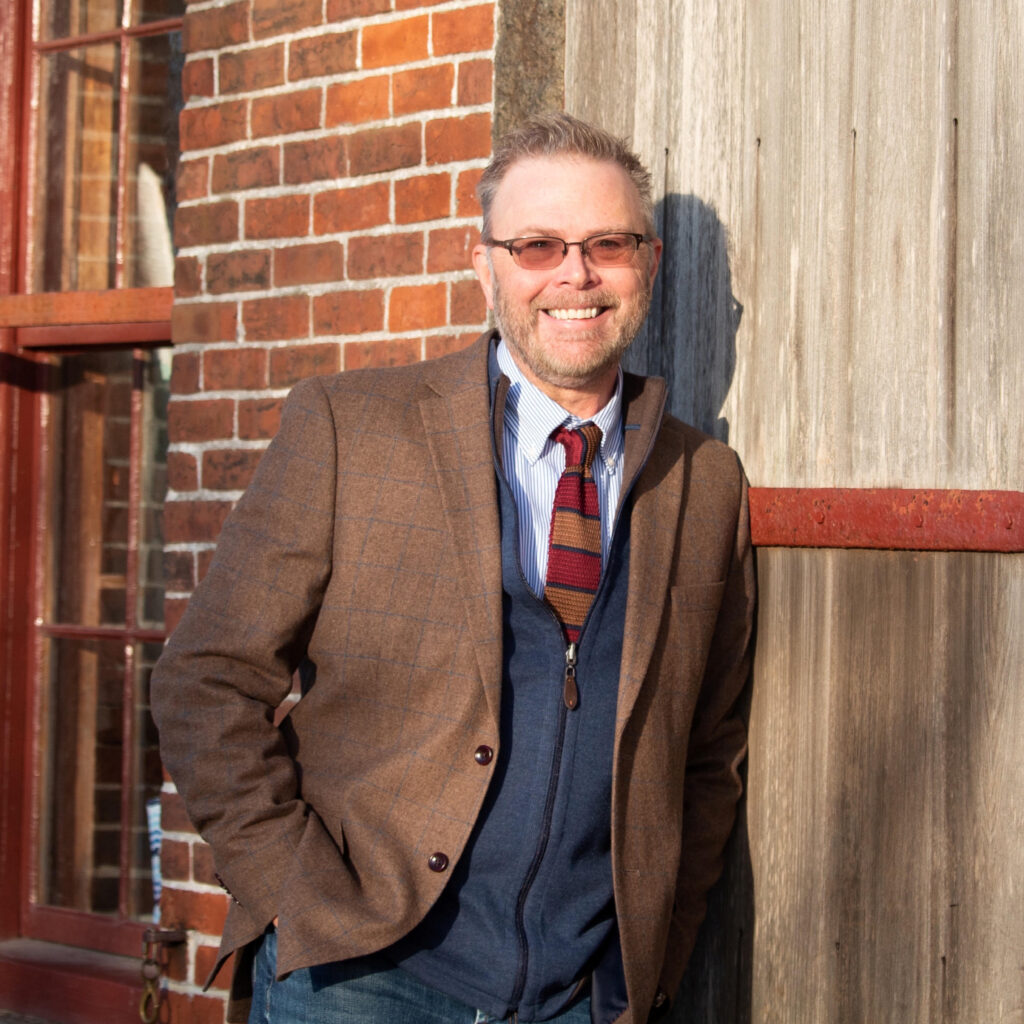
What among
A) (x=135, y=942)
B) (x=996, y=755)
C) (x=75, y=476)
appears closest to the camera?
(x=996, y=755)

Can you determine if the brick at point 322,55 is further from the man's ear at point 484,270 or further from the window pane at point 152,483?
the window pane at point 152,483

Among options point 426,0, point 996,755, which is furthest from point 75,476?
point 996,755

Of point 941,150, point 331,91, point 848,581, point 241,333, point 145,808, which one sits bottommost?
point 145,808

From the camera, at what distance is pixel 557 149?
2.29 meters

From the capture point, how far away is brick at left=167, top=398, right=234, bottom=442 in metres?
3.00

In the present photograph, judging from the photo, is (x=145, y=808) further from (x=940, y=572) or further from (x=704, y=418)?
(x=940, y=572)

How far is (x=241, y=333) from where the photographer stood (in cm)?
299

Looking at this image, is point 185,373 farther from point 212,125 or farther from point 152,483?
point 152,483

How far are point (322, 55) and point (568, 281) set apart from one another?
107 cm

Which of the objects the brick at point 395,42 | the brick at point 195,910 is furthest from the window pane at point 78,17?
the brick at point 195,910

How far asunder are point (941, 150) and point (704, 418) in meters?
0.71

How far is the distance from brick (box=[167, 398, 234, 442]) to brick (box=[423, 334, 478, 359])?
0.54 m

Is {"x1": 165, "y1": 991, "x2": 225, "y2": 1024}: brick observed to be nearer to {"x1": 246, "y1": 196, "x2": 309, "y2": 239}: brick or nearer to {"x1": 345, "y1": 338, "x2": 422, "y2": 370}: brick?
{"x1": 345, "y1": 338, "x2": 422, "y2": 370}: brick

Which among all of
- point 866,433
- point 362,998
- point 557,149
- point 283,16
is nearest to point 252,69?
point 283,16
